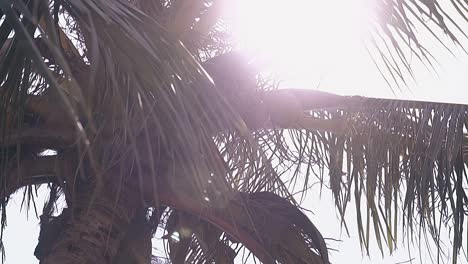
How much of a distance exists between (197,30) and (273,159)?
0.93 meters

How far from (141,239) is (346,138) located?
143cm

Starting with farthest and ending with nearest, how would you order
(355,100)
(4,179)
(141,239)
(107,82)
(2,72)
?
(355,100) < (141,239) < (4,179) < (107,82) < (2,72)

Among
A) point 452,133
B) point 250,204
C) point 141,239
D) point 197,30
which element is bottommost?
point 141,239

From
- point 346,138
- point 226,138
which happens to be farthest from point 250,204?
point 346,138

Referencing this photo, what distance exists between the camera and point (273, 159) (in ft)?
14.6

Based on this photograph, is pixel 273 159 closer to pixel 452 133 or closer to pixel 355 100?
pixel 355 100

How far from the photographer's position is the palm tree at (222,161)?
3.32 meters

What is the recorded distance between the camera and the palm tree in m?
3.32

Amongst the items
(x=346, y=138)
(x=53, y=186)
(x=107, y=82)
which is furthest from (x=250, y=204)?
(x=107, y=82)

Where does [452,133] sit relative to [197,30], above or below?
below

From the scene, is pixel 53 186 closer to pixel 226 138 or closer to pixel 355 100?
pixel 226 138

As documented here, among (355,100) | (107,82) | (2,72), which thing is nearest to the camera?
(2,72)

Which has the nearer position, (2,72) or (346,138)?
(2,72)

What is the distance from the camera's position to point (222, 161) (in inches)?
143
